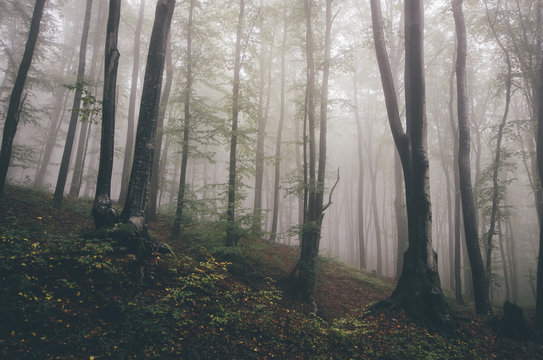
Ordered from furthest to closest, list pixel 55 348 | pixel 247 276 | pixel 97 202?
pixel 247 276 → pixel 97 202 → pixel 55 348

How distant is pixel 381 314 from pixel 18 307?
731 centimetres

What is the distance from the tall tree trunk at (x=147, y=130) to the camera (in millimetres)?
5918

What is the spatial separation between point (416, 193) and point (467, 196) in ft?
12.4

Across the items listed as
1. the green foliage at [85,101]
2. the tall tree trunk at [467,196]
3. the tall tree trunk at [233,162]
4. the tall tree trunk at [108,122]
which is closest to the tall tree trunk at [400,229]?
the tall tree trunk at [467,196]

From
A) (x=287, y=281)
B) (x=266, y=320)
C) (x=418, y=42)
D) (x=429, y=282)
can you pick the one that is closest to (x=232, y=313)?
(x=266, y=320)

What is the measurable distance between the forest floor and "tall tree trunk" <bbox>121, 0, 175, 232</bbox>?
104 centimetres

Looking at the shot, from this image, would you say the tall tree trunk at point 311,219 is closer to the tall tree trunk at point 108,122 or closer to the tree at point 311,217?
the tree at point 311,217

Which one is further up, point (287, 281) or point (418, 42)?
point (418, 42)

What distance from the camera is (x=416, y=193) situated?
743 centimetres

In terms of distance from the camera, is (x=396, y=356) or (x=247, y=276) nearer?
(x=396, y=356)

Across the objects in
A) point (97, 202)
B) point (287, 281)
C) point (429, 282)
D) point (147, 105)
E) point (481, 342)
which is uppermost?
point (147, 105)

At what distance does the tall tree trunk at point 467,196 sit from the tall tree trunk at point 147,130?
33.4ft

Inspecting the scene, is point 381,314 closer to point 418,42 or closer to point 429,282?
point 429,282

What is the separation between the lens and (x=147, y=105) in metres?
6.36
